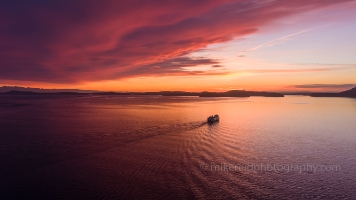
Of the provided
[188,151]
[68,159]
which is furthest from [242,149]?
[68,159]

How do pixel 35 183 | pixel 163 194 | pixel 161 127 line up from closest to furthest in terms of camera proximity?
pixel 163 194
pixel 35 183
pixel 161 127

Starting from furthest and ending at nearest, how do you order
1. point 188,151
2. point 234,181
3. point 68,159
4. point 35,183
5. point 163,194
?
point 188,151 → point 68,159 → point 234,181 → point 35,183 → point 163,194

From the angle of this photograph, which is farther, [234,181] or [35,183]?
[234,181]

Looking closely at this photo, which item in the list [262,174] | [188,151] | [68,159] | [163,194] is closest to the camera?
[163,194]

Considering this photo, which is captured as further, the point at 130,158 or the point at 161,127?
the point at 161,127

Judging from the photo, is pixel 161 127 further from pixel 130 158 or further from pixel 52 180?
pixel 52 180

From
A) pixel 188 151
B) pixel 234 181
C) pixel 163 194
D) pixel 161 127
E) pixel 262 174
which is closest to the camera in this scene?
pixel 163 194

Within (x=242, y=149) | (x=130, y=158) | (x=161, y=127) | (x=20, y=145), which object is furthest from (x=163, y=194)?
(x=161, y=127)

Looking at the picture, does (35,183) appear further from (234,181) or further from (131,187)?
(234,181)
